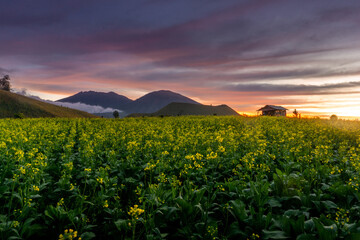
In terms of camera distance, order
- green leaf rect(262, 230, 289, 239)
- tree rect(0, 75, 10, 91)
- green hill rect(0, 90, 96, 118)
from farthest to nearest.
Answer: tree rect(0, 75, 10, 91), green hill rect(0, 90, 96, 118), green leaf rect(262, 230, 289, 239)

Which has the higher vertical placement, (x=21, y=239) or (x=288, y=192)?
(x=288, y=192)

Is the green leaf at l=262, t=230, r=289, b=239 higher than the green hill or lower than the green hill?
lower

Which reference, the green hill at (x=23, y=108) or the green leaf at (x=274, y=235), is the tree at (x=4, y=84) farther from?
the green leaf at (x=274, y=235)

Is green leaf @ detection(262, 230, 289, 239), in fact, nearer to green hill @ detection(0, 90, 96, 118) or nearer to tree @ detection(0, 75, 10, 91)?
green hill @ detection(0, 90, 96, 118)

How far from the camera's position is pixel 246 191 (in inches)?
201

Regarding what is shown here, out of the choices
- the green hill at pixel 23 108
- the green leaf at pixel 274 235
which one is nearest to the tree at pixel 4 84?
the green hill at pixel 23 108

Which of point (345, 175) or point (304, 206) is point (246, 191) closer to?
point (304, 206)

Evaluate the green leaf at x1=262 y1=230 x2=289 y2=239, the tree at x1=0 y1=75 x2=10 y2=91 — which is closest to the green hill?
the tree at x1=0 y1=75 x2=10 y2=91

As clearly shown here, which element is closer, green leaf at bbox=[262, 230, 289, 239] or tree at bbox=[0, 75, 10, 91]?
green leaf at bbox=[262, 230, 289, 239]

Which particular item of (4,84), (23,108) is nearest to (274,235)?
(23,108)

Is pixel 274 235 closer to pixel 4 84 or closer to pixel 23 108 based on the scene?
pixel 23 108

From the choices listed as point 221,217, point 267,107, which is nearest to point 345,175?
point 221,217

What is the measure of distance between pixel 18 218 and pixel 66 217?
837mm

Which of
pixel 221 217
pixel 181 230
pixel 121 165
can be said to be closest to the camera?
pixel 181 230
